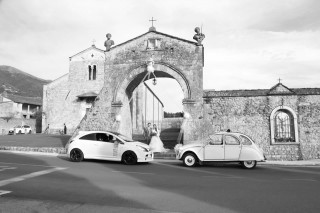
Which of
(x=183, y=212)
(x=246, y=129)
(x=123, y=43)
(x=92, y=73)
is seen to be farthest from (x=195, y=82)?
(x=92, y=73)

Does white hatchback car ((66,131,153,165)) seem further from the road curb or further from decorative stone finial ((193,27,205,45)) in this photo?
decorative stone finial ((193,27,205,45))

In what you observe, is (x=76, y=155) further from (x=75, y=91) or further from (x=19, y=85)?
(x=19, y=85)

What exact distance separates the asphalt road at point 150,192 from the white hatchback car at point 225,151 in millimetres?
2401

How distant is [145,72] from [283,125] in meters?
8.69

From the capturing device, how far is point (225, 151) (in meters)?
11.4

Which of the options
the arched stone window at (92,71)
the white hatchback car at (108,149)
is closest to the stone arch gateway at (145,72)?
the white hatchback car at (108,149)

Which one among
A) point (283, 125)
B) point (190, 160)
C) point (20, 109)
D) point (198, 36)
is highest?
point (198, 36)

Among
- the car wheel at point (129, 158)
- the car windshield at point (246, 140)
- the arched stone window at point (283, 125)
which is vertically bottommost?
the car wheel at point (129, 158)

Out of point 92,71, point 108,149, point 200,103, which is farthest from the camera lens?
point 92,71

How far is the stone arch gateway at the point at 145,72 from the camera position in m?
15.3

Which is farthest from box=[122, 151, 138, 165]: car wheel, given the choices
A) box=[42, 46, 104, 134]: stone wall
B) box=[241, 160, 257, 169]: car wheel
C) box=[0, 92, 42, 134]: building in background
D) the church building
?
box=[0, 92, 42, 134]: building in background

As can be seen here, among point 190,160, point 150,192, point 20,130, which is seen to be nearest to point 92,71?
point 20,130

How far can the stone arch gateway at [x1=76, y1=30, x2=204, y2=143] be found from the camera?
50.3 feet

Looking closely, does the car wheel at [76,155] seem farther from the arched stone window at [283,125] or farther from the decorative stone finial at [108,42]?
the arched stone window at [283,125]
